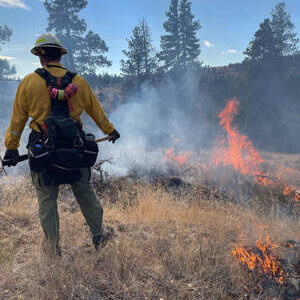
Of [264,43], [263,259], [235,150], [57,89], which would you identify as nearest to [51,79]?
[57,89]

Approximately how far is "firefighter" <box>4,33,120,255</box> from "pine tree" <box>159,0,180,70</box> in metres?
20.9

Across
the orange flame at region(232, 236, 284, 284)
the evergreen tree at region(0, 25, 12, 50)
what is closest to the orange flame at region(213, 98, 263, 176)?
the orange flame at region(232, 236, 284, 284)

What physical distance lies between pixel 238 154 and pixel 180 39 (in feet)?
46.4

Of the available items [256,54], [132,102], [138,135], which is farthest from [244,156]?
[132,102]

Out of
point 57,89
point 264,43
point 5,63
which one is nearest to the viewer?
point 57,89

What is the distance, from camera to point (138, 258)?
2646 millimetres

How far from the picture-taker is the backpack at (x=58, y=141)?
242 centimetres

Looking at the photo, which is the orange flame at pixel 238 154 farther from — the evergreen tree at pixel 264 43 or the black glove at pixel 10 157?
the black glove at pixel 10 157

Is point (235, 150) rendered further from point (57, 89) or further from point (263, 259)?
point (57, 89)

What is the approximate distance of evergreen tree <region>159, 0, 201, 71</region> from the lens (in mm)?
21953

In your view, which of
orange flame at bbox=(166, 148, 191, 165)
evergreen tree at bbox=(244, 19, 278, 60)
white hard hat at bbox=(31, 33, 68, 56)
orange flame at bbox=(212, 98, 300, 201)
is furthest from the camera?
evergreen tree at bbox=(244, 19, 278, 60)

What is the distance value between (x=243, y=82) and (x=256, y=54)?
2.21 meters

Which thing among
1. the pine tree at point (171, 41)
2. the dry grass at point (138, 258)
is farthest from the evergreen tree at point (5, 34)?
the dry grass at point (138, 258)

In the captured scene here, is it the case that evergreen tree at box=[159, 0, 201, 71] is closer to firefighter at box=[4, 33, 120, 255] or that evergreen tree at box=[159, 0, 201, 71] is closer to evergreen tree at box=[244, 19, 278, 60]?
evergreen tree at box=[244, 19, 278, 60]
